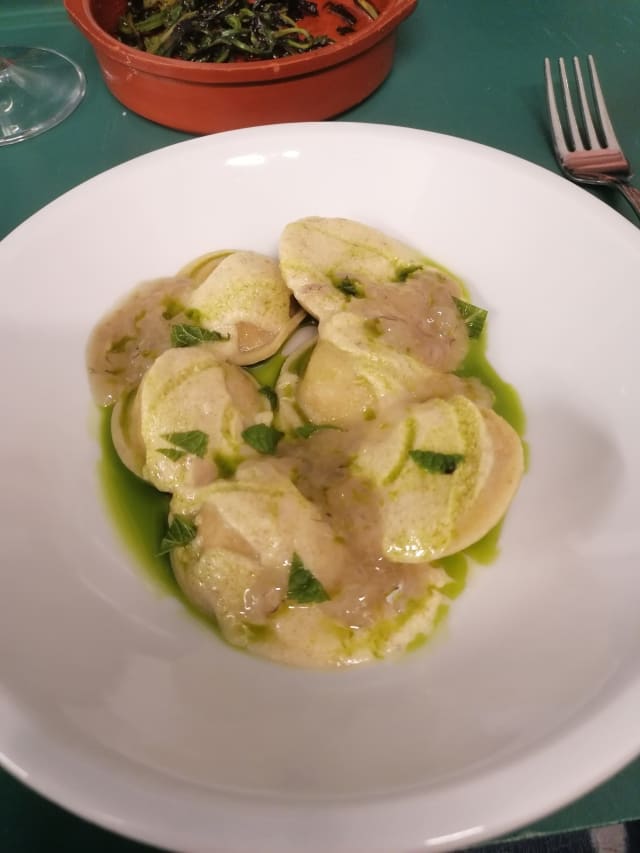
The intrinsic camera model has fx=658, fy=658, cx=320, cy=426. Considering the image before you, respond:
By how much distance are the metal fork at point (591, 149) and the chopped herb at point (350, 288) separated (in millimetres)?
745

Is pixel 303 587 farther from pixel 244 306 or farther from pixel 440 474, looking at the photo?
pixel 244 306

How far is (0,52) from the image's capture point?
231cm

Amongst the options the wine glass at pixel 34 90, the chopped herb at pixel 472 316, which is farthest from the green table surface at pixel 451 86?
the chopped herb at pixel 472 316

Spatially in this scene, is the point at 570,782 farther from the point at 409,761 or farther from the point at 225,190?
the point at 225,190

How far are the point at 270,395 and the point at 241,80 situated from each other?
0.86 metres

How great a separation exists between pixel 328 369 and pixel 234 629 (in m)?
0.57

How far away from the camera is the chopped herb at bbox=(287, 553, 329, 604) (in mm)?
1111

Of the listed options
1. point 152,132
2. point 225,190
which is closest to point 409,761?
point 225,190

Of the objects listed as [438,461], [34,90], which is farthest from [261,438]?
[34,90]

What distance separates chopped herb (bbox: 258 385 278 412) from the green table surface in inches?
24.7

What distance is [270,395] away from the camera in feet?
4.86

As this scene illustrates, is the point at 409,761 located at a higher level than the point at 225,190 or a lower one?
lower

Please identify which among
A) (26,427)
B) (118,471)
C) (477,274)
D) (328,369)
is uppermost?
(477,274)

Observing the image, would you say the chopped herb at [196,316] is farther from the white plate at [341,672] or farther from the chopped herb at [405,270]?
the chopped herb at [405,270]
